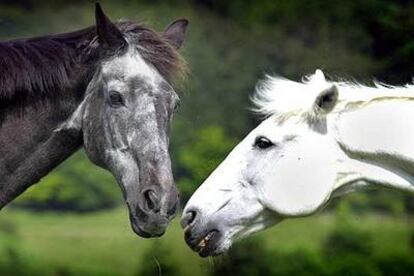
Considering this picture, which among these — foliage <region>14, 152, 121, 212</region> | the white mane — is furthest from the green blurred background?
the white mane

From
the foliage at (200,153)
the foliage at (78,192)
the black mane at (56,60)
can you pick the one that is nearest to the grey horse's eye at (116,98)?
the black mane at (56,60)

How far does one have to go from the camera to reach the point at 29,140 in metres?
3.92

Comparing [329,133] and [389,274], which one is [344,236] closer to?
[389,274]

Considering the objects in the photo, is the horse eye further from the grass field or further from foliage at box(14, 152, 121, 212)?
foliage at box(14, 152, 121, 212)

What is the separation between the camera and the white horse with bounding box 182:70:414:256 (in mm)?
3861

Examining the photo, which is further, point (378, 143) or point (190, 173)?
point (190, 173)

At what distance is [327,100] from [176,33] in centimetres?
82

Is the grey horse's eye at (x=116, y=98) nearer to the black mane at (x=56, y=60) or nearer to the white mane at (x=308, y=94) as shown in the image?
the black mane at (x=56, y=60)

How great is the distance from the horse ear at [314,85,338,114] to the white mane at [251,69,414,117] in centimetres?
2

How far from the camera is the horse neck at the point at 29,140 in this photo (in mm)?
3914

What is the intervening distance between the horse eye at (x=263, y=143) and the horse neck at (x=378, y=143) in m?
0.27

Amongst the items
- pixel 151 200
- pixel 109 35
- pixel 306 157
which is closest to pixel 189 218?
pixel 151 200

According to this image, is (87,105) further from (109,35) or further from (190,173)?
(190,173)

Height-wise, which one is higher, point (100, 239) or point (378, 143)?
point (378, 143)
